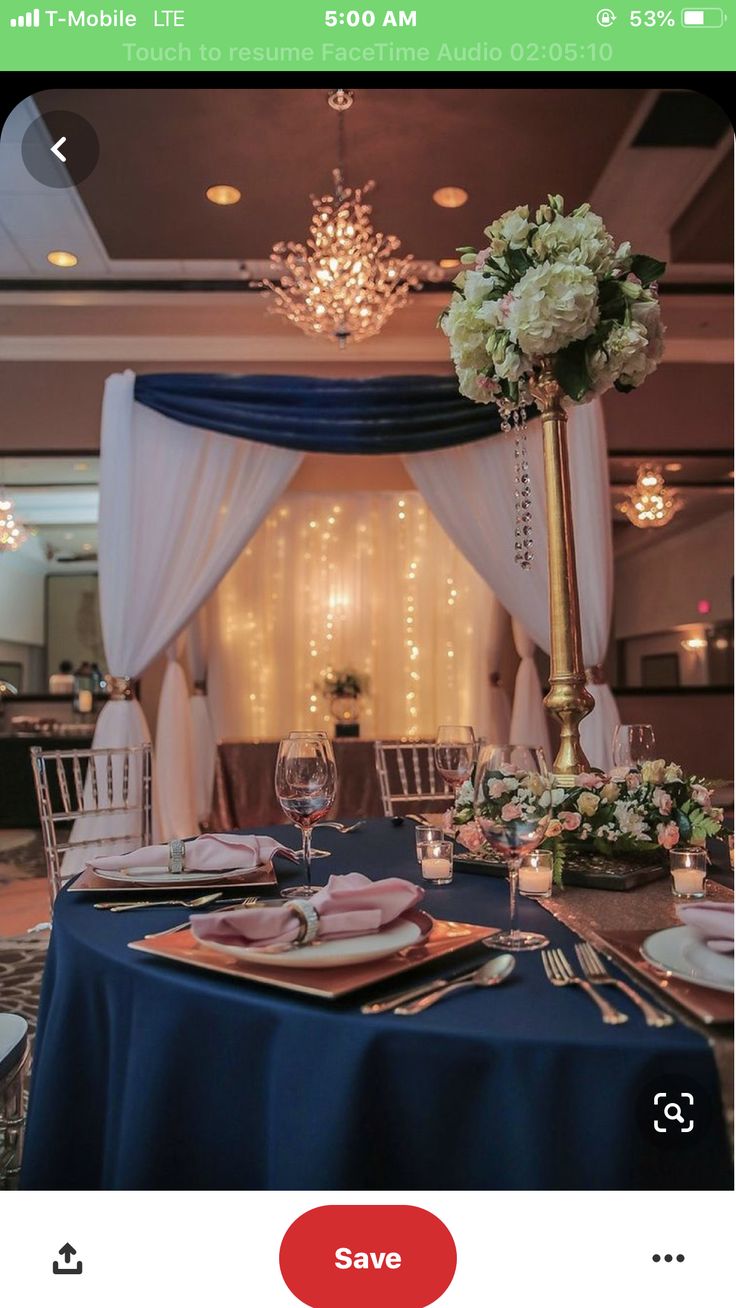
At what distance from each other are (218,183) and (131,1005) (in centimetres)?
343

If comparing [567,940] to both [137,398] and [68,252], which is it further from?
[68,252]

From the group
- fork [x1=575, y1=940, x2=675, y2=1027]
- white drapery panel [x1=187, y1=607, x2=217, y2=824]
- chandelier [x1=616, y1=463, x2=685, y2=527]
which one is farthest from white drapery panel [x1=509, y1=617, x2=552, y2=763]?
fork [x1=575, y1=940, x2=675, y2=1027]

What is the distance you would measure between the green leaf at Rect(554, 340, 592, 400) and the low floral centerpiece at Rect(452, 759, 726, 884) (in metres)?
0.61

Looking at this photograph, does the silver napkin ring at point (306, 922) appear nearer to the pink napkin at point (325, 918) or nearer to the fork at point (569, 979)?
the pink napkin at point (325, 918)

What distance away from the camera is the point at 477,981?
716 mm

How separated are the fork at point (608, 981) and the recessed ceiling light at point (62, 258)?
416cm

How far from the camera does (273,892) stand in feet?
3.59

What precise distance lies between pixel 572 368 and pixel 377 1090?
111cm

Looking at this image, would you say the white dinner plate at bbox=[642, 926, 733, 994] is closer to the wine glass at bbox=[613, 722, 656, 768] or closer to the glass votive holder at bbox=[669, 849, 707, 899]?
the glass votive holder at bbox=[669, 849, 707, 899]

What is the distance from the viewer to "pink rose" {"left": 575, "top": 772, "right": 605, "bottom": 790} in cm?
122

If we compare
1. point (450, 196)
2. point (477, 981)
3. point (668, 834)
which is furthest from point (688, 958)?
point (450, 196)

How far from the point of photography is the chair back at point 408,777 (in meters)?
2.29

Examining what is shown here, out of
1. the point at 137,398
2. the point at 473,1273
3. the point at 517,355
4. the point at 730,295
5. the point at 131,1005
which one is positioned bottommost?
the point at 473,1273
